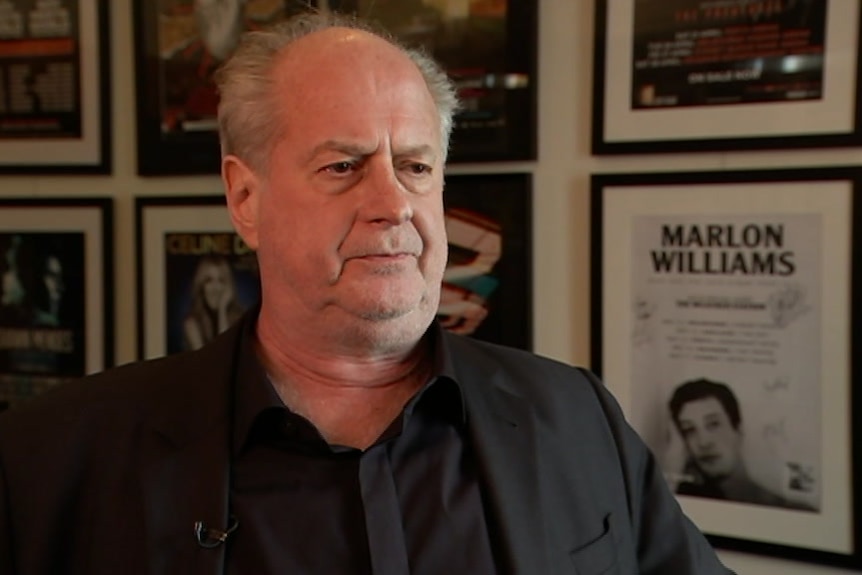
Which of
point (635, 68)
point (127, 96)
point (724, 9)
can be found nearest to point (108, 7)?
point (127, 96)

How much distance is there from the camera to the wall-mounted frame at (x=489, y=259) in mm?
1519

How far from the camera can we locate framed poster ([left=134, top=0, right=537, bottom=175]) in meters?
1.50

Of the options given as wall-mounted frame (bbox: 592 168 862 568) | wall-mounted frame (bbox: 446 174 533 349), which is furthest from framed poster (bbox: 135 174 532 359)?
wall-mounted frame (bbox: 592 168 862 568)

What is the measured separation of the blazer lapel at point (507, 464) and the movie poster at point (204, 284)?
2.46 ft

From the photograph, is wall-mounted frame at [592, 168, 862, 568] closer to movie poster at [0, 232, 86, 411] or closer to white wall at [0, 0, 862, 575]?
white wall at [0, 0, 862, 575]

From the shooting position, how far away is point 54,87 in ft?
6.09

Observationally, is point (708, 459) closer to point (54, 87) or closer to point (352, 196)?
point (352, 196)

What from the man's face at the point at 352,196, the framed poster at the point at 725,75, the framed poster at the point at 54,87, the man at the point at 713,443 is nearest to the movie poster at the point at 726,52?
the framed poster at the point at 725,75

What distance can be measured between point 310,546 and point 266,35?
0.57 meters

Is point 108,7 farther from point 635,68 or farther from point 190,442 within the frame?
point 190,442

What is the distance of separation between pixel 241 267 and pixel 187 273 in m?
0.12

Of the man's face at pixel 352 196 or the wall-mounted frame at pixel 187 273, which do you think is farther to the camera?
the wall-mounted frame at pixel 187 273

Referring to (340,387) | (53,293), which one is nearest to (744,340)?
(340,387)

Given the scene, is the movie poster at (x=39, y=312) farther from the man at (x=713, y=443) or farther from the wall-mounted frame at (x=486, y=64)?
the man at (x=713, y=443)
